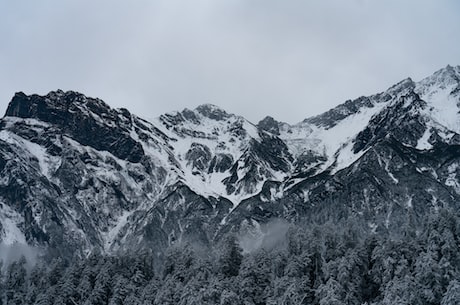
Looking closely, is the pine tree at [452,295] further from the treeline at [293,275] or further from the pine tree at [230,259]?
the pine tree at [230,259]

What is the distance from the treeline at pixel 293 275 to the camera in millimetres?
113250

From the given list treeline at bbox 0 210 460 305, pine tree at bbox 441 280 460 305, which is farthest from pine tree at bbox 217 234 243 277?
pine tree at bbox 441 280 460 305

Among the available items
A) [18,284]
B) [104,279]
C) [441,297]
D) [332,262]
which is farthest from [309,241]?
[18,284]

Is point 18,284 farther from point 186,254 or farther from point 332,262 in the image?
point 332,262

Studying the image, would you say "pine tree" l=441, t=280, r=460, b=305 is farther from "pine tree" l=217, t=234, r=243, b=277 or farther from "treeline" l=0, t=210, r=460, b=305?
"pine tree" l=217, t=234, r=243, b=277

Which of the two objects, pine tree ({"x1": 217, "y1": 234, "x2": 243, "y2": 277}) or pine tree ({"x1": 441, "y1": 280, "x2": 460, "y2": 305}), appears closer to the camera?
pine tree ({"x1": 441, "y1": 280, "x2": 460, "y2": 305})

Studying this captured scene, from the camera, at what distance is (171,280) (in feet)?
476

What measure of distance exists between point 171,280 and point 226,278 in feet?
51.1

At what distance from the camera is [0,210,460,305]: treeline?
113m

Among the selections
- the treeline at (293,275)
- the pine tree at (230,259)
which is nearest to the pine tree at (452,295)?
the treeline at (293,275)

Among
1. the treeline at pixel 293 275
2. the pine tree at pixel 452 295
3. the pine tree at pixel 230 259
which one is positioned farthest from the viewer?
the pine tree at pixel 230 259

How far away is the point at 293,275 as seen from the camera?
129m

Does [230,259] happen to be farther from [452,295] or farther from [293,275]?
[452,295]

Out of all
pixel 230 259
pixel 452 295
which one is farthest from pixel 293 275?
pixel 452 295
